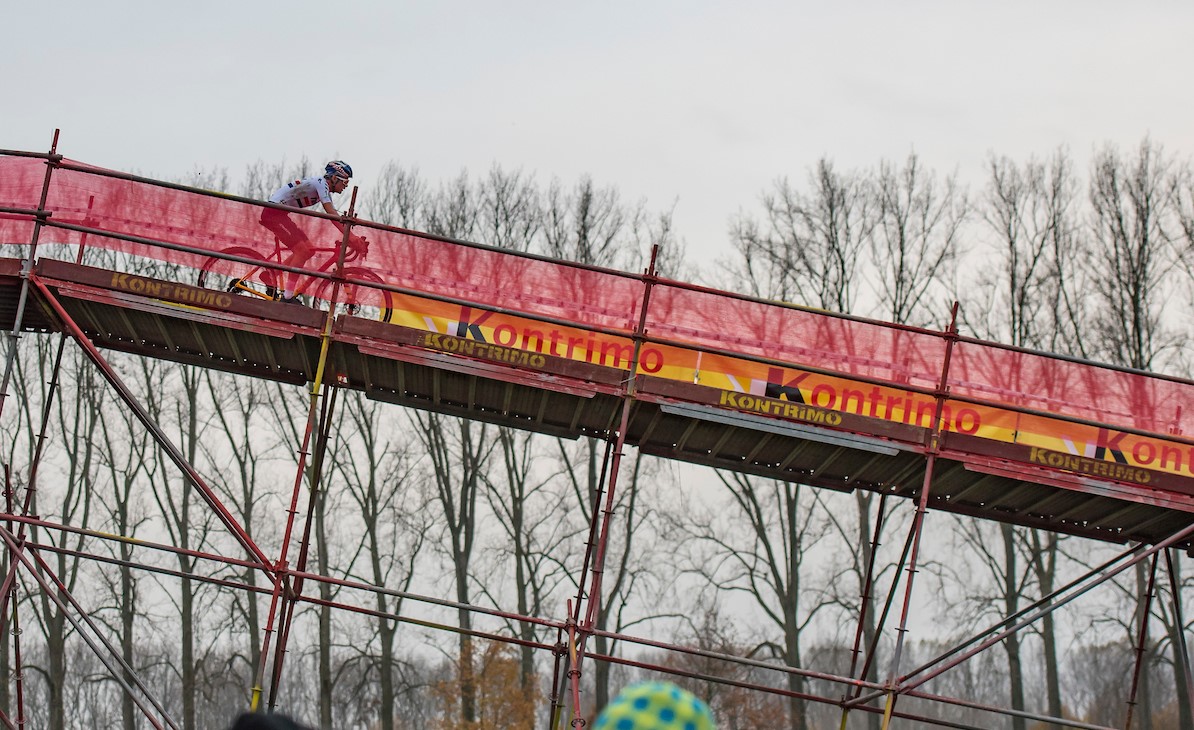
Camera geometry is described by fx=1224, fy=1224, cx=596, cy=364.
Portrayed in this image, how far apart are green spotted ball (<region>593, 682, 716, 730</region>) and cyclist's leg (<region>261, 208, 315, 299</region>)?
897 centimetres

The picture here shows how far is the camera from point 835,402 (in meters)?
11.0

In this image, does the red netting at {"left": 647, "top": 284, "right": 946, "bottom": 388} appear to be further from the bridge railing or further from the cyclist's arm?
the cyclist's arm

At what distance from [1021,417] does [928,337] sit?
1089mm

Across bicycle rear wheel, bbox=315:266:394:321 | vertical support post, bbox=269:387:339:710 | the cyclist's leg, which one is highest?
the cyclist's leg

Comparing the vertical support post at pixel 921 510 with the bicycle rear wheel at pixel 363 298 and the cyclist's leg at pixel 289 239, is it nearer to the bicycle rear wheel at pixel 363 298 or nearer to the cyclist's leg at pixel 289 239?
the bicycle rear wheel at pixel 363 298

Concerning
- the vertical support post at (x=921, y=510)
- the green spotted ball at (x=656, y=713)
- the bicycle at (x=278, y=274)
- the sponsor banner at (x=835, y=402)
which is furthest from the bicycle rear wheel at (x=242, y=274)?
the green spotted ball at (x=656, y=713)

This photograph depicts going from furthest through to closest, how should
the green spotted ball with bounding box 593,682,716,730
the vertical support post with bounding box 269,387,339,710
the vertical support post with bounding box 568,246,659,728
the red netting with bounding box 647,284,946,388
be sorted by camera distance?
1. the red netting with bounding box 647,284,946,388
2. the vertical support post with bounding box 269,387,339,710
3. the vertical support post with bounding box 568,246,659,728
4. the green spotted ball with bounding box 593,682,716,730

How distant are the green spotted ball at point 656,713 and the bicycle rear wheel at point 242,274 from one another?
28.7 ft

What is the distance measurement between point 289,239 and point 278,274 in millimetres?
337

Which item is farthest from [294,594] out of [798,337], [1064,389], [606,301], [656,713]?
[656,713]

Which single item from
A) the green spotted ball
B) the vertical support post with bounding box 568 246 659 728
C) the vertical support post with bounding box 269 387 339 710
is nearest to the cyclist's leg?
the vertical support post with bounding box 269 387 339 710

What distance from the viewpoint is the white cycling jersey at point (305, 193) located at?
36.8 ft

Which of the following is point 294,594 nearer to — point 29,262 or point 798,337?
point 29,262

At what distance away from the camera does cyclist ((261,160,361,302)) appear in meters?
11.0
